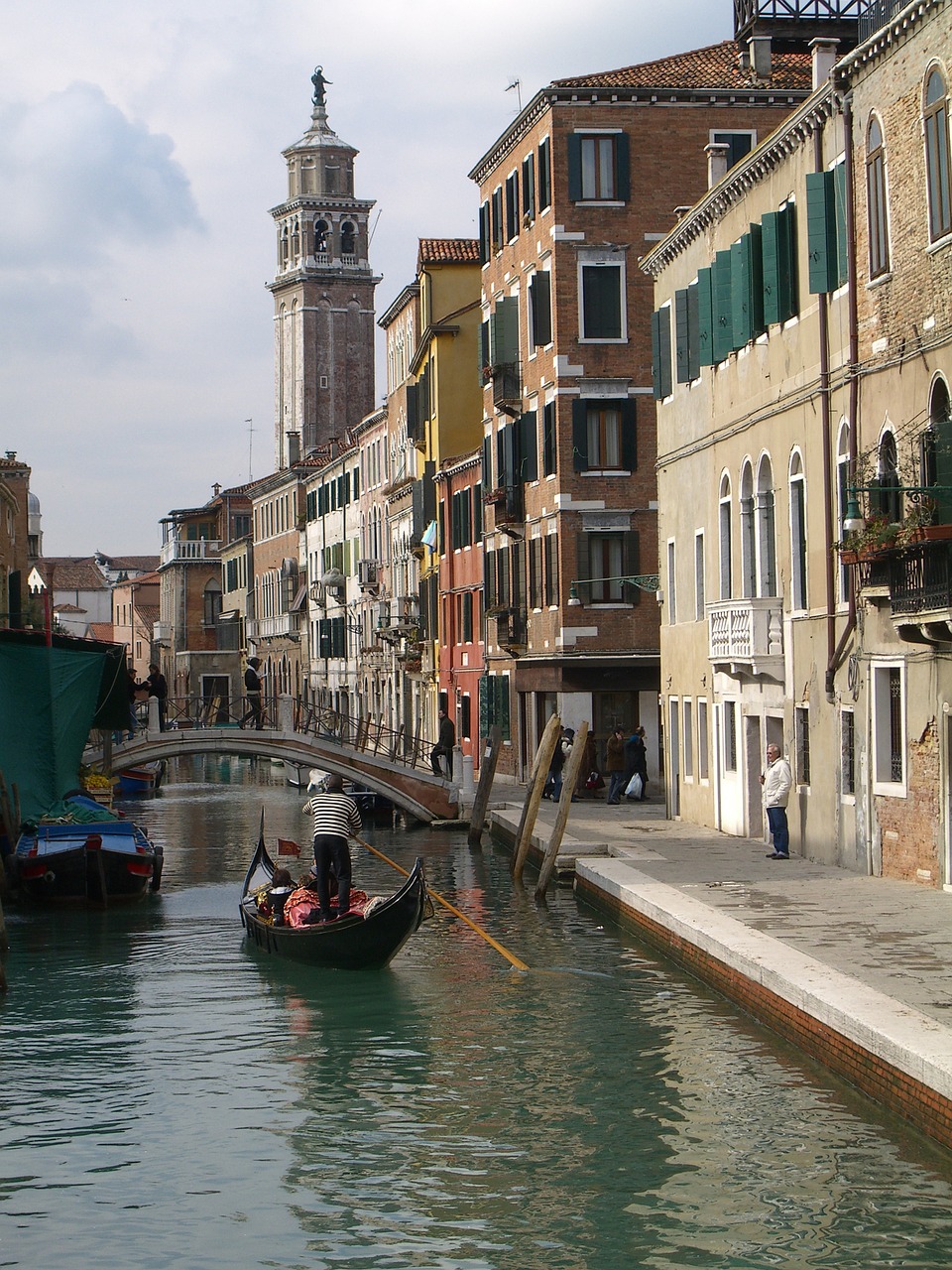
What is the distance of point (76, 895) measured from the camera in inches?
925

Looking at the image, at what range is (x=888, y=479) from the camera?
706 inches

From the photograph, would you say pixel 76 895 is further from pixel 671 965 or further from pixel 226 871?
pixel 671 965

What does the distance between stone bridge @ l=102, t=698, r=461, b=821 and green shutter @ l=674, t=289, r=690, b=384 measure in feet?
35.5

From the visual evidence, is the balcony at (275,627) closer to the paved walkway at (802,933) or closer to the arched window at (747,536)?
the paved walkway at (802,933)

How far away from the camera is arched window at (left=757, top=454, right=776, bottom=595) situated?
2217 centimetres

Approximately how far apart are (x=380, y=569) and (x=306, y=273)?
41351 millimetres

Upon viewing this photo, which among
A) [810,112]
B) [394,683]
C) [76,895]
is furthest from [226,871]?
[394,683]

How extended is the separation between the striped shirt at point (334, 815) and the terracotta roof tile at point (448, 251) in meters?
29.1

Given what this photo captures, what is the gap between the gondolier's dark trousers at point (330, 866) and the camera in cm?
1747

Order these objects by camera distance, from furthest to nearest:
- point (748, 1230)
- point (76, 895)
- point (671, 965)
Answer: point (76, 895)
point (671, 965)
point (748, 1230)

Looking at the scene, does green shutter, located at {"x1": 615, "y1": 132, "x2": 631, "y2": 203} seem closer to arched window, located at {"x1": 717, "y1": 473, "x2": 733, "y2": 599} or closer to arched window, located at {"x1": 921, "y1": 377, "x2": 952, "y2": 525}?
arched window, located at {"x1": 717, "y1": 473, "x2": 733, "y2": 599}

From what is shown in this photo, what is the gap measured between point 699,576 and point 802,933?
444 inches

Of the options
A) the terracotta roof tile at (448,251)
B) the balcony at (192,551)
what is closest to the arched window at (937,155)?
the terracotta roof tile at (448,251)

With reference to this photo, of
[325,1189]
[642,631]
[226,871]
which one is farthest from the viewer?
[642,631]
